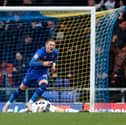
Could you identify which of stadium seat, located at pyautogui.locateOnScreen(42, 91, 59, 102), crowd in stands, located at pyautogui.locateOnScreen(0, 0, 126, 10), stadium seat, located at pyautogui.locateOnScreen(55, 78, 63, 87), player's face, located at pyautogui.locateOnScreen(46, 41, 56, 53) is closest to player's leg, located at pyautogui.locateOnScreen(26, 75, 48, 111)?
stadium seat, located at pyautogui.locateOnScreen(42, 91, 59, 102)

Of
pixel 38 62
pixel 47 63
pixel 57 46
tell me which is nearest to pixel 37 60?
pixel 38 62

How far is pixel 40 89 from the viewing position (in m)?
12.6

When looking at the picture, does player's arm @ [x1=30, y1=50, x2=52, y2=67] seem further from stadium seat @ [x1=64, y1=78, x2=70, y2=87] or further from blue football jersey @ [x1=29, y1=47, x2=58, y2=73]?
stadium seat @ [x1=64, y1=78, x2=70, y2=87]

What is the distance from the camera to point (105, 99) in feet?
41.8

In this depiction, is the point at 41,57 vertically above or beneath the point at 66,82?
above

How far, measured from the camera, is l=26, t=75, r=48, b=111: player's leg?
40.6 feet

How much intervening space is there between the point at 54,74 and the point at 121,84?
131cm

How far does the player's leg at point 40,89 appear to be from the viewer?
12.4 meters

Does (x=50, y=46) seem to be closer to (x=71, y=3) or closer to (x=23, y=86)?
(x=23, y=86)

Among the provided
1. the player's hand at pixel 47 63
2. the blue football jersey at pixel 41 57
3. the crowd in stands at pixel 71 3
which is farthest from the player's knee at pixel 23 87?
the crowd in stands at pixel 71 3
